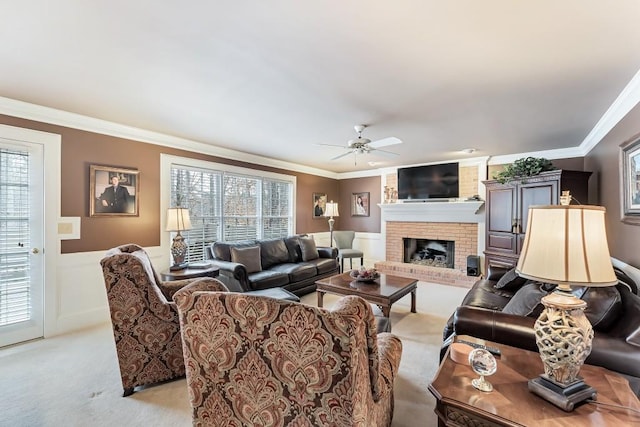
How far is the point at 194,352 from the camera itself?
4.25 ft

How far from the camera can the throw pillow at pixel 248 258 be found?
4.30 meters

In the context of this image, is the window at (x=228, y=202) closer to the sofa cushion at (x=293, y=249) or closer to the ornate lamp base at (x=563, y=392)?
the sofa cushion at (x=293, y=249)

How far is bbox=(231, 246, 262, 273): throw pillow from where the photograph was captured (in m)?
4.30

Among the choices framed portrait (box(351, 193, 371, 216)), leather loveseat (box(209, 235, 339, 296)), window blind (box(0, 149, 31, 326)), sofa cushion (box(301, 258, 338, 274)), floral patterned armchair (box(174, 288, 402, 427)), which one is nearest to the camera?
floral patterned armchair (box(174, 288, 402, 427))

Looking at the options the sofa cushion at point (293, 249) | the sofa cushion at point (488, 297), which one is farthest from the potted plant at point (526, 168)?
the sofa cushion at point (293, 249)

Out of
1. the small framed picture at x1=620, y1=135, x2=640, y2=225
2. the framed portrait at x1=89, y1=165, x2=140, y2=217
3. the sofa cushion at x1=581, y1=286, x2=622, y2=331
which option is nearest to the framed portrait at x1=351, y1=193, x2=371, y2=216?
the small framed picture at x1=620, y1=135, x2=640, y2=225

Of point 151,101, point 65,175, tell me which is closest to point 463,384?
point 151,101

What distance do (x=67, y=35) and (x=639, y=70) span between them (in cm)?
406

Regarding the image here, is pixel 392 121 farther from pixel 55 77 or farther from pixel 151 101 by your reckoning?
pixel 55 77

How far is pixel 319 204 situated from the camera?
7.12 metres

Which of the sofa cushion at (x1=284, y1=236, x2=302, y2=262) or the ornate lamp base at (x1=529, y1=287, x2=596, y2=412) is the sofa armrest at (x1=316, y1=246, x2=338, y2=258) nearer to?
the sofa cushion at (x1=284, y1=236, x2=302, y2=262)

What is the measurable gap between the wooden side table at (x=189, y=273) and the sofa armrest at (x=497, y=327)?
113 inches

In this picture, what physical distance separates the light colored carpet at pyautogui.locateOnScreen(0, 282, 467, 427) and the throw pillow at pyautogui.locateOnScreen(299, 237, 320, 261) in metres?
2.47

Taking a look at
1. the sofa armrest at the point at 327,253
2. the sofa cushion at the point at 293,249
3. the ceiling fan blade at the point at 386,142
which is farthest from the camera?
the sofa armrest at the point at 327,253
